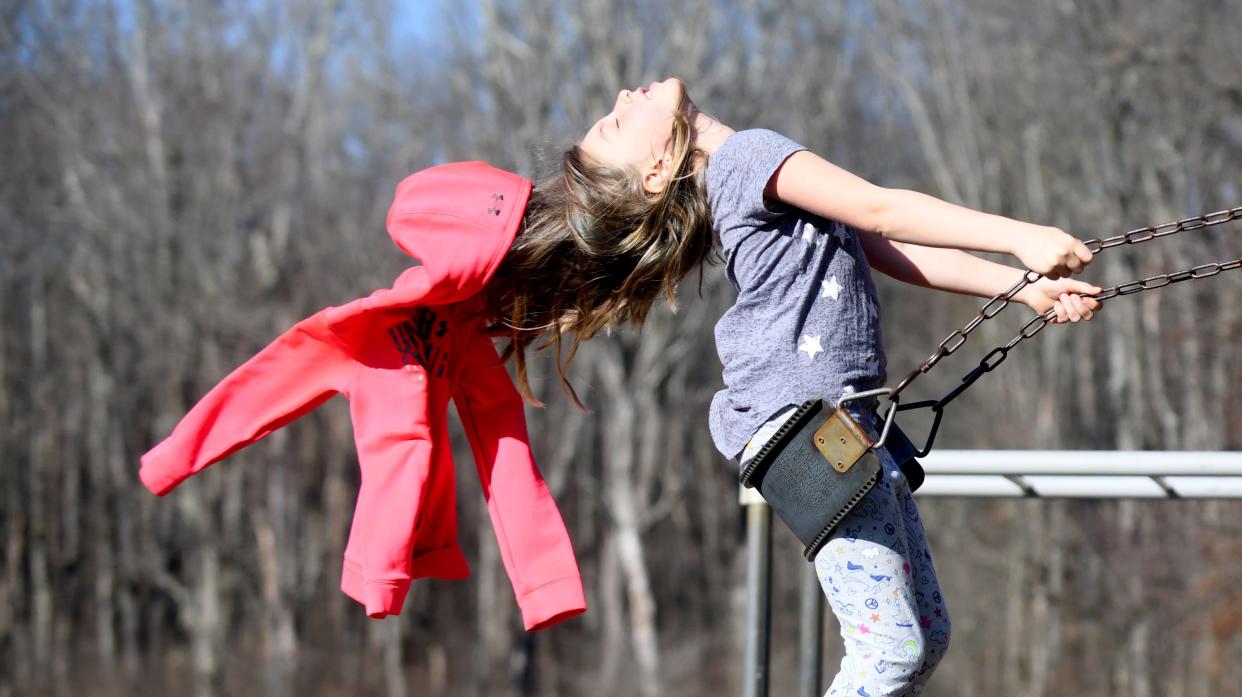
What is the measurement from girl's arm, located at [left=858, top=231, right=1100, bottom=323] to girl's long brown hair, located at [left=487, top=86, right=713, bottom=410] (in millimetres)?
332

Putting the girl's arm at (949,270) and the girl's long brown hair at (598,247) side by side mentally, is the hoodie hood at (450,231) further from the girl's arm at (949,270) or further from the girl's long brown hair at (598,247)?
the girl's arm at (949,270)

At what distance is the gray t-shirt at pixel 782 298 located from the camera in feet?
7.07

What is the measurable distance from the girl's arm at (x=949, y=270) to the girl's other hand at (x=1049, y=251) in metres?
0.51

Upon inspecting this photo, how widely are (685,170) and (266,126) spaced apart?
15993 mm

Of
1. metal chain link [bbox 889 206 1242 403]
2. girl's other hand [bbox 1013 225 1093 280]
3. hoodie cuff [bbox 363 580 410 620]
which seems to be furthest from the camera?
hoodie cuff [bbox 363 580 410 620]

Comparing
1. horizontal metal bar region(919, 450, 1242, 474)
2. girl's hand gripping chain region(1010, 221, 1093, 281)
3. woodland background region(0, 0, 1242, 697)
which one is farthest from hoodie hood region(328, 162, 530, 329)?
woodland background region(0, 0, 1242, 697)

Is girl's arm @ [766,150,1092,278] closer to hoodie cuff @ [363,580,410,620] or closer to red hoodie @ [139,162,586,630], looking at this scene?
red hoodie @ [139,162,586,630]

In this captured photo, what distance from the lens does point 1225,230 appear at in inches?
412

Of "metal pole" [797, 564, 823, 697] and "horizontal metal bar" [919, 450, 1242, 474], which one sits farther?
"metal pole" [797, 564, 823, 697]

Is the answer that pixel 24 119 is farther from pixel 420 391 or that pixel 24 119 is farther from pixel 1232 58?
pixel 420 391

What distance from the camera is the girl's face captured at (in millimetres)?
2316

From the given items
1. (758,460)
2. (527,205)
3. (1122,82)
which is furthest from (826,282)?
(1122,82)

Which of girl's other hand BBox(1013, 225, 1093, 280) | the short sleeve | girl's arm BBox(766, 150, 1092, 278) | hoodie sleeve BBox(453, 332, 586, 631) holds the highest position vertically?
the short sleeve

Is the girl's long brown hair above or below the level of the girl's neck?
below
